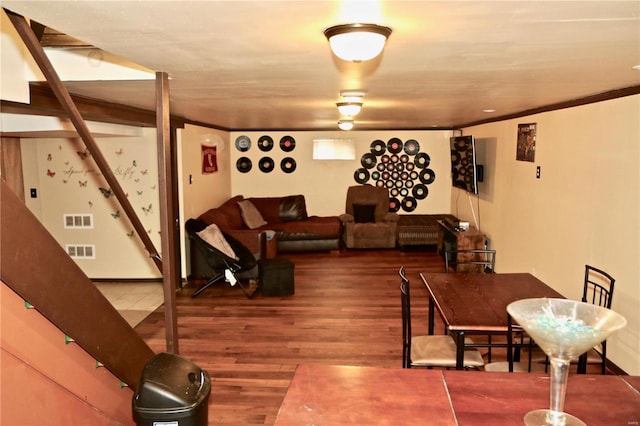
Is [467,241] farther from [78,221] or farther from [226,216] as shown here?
[78,221]

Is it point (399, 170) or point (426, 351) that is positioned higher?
point (399, 170)

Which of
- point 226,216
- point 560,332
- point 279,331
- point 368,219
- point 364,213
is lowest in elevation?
point 279,331

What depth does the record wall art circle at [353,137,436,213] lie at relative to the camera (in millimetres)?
9656

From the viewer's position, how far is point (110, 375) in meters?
2.53

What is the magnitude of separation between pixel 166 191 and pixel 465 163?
5.23 meters

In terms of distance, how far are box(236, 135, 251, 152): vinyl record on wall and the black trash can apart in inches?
302

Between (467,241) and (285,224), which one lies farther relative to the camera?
(285,224)

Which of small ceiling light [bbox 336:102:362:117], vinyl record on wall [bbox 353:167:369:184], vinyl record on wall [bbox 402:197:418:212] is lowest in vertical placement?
vinyl record on wall [bbox 402:197:418:212]

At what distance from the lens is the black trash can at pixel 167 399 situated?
219cm

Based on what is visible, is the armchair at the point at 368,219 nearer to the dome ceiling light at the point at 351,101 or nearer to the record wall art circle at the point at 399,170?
the record wall art circle at the point at 399,170

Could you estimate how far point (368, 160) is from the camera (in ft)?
31.8

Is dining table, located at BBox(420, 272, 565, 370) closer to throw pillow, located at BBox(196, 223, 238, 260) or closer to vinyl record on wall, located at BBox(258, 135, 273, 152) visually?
throw pillow, located at BBox(196, 223, 238, 260)

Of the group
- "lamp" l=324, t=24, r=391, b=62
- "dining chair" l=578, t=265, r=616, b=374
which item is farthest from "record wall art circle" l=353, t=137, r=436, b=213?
"lamp" l=324, t=24, r=391, b=62

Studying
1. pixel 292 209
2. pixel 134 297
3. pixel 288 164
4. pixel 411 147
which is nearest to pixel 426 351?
pixel 134 297
